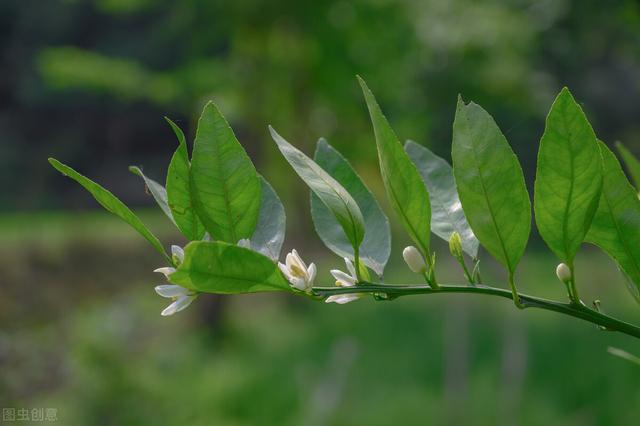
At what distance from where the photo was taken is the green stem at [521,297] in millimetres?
203

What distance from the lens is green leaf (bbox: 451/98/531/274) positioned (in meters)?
0.21

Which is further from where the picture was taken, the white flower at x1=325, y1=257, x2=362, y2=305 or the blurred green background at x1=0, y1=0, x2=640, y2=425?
the blurred green background at x1=0, y1=0, x2=640, y2=425

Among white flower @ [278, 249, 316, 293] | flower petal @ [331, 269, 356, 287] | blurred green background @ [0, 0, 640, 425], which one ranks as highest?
white flower @ [278, 249, 316, 293]

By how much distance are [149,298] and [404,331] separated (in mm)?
1947

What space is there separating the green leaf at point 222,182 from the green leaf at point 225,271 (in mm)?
27

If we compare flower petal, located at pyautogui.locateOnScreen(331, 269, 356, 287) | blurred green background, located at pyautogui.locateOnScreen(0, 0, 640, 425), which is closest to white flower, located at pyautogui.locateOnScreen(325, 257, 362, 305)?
flower petal, located at pyautogui.locateOnScreen(331, 269, 356, 287)

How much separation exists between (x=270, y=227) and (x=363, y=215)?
38mm

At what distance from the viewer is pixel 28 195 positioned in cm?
870

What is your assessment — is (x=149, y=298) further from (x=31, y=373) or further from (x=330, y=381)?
(x=330, y=381)

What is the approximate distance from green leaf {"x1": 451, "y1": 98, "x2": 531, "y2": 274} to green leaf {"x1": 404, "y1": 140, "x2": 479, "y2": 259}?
3 centimetres

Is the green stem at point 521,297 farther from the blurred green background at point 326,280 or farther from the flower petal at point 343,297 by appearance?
the blurred green background at point 326,280

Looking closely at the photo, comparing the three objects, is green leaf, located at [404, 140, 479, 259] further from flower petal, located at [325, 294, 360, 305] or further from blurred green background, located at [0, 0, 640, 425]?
blurred green background, located at [0, 0, 640, 425]

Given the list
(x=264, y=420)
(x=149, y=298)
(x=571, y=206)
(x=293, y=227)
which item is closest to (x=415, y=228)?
(x=571, y=206)

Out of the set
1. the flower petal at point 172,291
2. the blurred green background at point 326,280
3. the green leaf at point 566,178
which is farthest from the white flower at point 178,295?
the blurred green background at point 326,280
